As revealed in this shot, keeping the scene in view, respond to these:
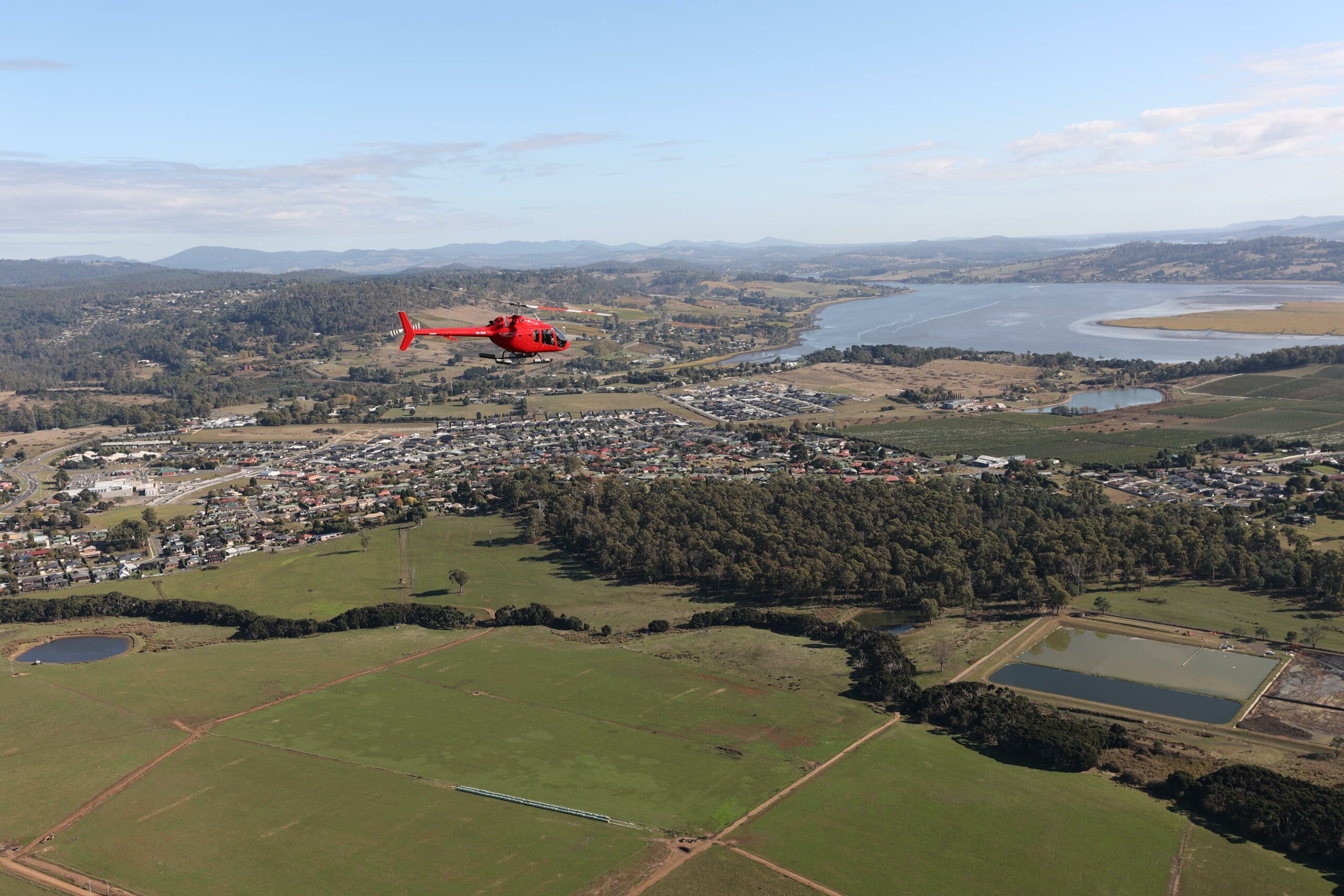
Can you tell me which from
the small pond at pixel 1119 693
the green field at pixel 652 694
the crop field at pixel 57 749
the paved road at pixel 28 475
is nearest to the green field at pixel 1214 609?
the small pond at pixel 1119 693

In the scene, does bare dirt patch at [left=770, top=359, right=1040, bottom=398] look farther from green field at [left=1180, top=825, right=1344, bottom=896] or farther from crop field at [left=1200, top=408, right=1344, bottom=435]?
green field at [left=1180, top=825, right=1344, bottom=896]

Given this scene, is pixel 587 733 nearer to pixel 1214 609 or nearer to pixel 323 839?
pixel 323 839

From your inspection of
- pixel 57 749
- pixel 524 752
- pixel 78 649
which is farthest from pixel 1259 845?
pixel 78 649

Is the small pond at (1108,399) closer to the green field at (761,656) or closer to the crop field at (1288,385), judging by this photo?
the crop field at (1288,385)

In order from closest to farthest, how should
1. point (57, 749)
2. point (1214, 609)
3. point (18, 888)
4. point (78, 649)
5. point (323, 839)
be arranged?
point (18, 888) < point (323, 839) < point (57, 749) < point (1214, 609) < point (78, 649)

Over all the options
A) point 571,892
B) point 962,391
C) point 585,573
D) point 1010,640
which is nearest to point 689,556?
point 585,573

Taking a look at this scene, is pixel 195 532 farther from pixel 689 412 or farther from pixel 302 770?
pixel 689 412
